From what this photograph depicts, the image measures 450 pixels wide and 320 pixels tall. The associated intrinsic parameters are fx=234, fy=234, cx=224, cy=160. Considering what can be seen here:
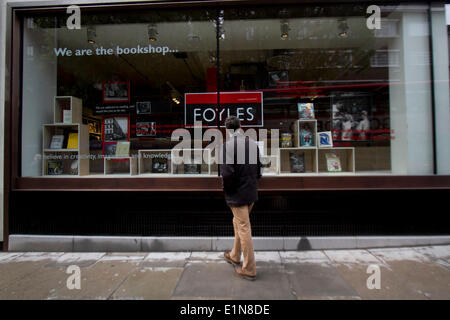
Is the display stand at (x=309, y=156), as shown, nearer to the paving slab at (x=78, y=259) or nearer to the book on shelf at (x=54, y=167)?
the paving slab at (x=78, y=259)

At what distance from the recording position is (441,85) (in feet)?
14.5

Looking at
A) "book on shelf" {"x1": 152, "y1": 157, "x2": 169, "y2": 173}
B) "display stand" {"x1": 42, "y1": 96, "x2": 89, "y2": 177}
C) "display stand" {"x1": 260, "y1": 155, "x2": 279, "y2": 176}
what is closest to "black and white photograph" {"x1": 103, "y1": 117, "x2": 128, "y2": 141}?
"display stand" {"x1": 42, "y1": 96, "x2": 89, "y2": 177}

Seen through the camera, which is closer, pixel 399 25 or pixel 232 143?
pixel 232 143

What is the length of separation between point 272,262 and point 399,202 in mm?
2706

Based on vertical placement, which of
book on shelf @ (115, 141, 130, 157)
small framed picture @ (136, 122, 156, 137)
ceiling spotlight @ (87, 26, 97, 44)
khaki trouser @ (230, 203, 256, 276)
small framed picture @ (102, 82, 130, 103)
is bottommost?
khaki trouser @ (230, 203, 256, 276)

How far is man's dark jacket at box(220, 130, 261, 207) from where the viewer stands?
322 centimetres

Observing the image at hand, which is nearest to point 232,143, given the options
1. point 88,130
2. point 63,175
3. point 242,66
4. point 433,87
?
point 242,66

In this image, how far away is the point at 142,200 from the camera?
4500 millimetres

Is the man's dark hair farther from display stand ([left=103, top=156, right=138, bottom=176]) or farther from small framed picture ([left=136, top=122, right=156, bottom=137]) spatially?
display stand ([left=103, top=156, right=138, bottom=176])

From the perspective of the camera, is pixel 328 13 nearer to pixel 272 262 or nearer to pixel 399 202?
pixel 399 202

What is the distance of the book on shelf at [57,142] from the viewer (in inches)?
191

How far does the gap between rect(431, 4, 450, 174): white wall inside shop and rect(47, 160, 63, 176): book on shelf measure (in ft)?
24.2

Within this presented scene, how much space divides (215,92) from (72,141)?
3156 millimetres

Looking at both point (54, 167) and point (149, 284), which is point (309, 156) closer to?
point (149, 284)
